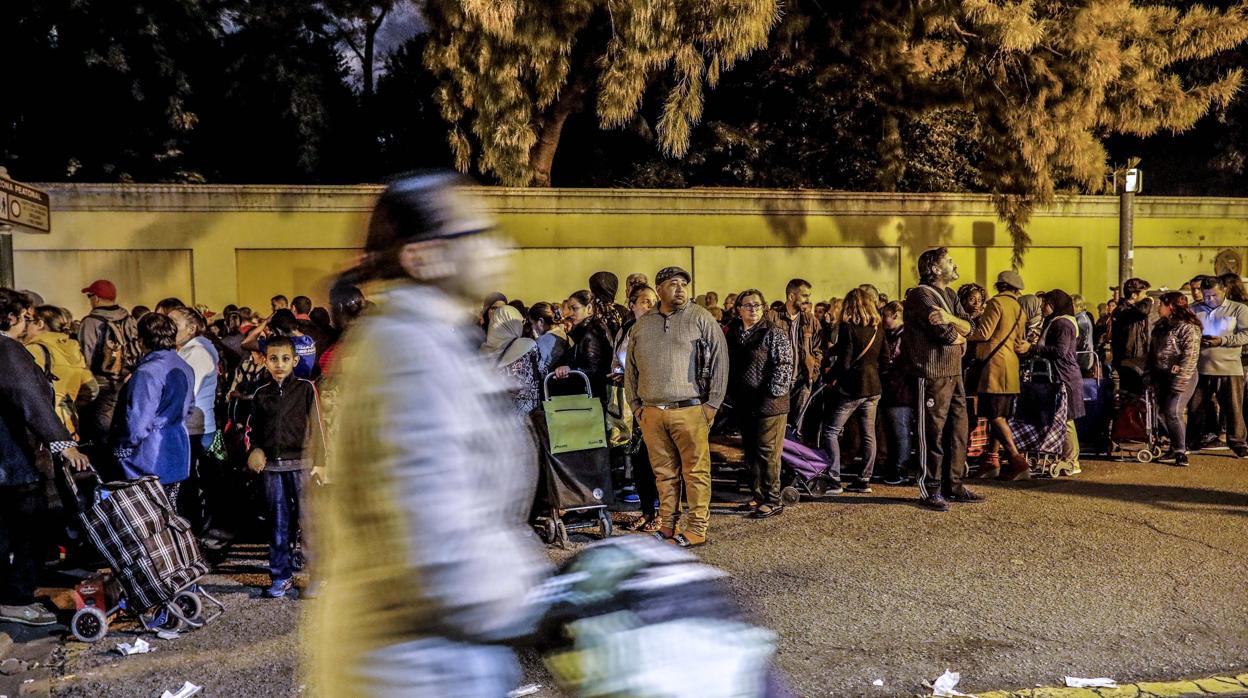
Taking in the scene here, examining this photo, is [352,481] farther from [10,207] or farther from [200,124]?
[200,124]

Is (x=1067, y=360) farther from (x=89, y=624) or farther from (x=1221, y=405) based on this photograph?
(x=89, y=624)

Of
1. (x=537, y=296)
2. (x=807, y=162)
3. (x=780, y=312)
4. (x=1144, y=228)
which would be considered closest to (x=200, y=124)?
(x=537, y=296)

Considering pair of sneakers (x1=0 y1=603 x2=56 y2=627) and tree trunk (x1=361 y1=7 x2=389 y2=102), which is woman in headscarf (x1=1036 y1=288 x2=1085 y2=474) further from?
tree trunk (x1=361 y1=7 x2=389 y2=102)

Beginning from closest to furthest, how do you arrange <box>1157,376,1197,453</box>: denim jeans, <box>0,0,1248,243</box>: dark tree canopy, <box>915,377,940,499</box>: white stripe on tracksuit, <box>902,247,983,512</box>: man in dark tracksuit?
<box>902,247,983,512</box>: man in dark tracksuit
<box>915,377,940,499</box>: white stripe on tracksuit
<box>1157,376,1197,453</box>: denim jeans
<box>0,0,1248,243</box>: dark tree canopy

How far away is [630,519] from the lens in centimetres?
882

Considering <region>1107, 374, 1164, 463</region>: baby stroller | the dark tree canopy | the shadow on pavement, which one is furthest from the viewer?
the dark tree canopy

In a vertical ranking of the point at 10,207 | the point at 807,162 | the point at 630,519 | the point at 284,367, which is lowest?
the point at 630,519

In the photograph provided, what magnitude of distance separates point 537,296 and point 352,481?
1583 centimetres

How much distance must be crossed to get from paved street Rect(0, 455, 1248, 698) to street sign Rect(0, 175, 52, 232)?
299 cm

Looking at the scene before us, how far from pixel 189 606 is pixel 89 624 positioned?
1.72ft

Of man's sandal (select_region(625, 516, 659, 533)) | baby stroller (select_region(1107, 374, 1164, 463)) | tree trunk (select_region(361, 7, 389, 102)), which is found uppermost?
tree trunk (select_region(361, 7, 389, 102))

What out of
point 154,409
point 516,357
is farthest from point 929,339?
point 154,409

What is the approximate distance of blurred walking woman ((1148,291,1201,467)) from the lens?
10.5 m

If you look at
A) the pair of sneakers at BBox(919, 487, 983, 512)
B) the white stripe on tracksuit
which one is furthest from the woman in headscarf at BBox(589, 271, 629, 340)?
the pair of sneakers at BBox(919, 487, 983, 512)
